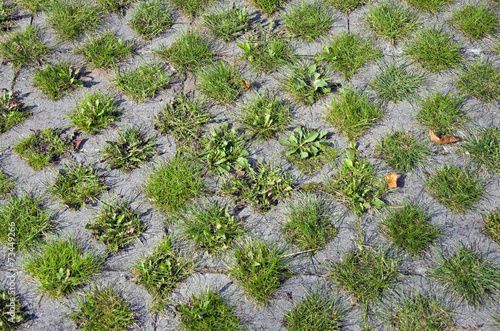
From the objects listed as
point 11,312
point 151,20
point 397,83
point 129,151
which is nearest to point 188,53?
point 151,20

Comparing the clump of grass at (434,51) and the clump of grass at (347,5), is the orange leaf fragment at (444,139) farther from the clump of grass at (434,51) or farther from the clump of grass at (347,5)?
the clump of grass at (347,5)

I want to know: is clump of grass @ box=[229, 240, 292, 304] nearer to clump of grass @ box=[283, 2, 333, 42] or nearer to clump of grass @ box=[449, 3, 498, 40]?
clump of grass @ box=[283, 2, 333, 42]

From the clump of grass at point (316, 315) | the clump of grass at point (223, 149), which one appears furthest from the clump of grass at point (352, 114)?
the clump of grass at point (316, 315)

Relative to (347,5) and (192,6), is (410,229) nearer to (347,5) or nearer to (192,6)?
(347,5)

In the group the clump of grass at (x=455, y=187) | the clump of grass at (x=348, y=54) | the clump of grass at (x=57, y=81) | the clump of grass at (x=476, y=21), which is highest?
the clump of grass at (x=57, y=81)

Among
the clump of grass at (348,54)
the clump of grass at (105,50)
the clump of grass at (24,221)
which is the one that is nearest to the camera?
the clump of grass at (24,221)

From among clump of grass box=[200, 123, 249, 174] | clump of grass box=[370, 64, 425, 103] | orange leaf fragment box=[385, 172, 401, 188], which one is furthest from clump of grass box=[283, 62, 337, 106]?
orange leaf fragment box=[385, 172, 401, 188]
